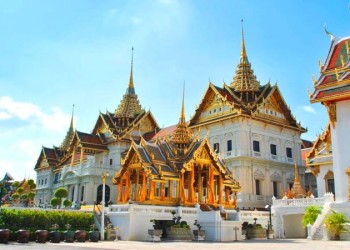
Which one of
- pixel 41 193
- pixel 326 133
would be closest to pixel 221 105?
pixel 326 133

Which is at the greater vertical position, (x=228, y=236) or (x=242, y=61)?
(x=242, y=61)

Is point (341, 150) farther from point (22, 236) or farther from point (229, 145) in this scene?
point (229, 145)

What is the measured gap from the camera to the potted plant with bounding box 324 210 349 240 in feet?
54.5

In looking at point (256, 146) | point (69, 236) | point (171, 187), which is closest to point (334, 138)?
point (171, 187)

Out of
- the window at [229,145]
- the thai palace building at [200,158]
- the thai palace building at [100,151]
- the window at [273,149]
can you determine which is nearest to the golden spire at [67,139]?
the thai palace building at [200,158]

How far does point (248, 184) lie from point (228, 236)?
15.8 metres

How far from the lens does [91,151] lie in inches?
1762

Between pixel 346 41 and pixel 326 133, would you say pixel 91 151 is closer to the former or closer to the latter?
pixel 326 133

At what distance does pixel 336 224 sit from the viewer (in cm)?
1659

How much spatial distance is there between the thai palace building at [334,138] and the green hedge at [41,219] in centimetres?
981

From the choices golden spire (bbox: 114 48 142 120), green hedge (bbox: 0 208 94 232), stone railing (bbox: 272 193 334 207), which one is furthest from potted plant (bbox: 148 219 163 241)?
golden spire (bbox: 114 48 142 120)

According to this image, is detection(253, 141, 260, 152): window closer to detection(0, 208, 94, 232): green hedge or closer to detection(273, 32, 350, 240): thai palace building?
detection(273, 32, 350, 240): thai palace building

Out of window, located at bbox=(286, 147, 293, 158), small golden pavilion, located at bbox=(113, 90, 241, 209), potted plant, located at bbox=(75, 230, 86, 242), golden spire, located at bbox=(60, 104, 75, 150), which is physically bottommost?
potted plant, located at bbox=(75, 230, 86, 242)

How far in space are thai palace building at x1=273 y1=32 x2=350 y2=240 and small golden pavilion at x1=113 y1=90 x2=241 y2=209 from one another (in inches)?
134
